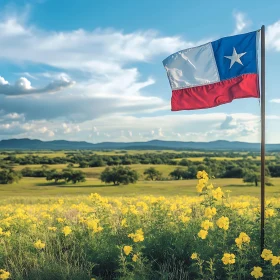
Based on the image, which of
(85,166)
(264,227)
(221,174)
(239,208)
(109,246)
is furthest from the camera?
(85,166)

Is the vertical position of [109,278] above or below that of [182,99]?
below

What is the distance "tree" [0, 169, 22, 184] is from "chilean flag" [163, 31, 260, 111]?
5832 cm

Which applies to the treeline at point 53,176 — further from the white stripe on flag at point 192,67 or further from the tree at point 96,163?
the white stripe on flag at point 192,67

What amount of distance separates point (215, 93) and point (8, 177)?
2351 inches

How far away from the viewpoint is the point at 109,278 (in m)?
8.17

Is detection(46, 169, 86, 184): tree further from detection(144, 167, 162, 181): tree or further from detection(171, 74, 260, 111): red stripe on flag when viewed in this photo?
detection(171, 74, 260, 111): red stripe on flag

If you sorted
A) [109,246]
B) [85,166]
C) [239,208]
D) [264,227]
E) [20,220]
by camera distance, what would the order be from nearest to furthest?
[264,227] < [109,246] < [239,208] < [20,220] < [85,166]

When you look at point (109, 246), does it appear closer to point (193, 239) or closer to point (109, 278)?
point (109, 278)

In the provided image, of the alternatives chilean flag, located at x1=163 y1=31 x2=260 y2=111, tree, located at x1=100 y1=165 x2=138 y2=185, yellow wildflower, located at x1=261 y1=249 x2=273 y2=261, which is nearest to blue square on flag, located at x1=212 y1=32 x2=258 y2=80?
chilean flag, located at x1=163 y1=31 x2=260 y2=111

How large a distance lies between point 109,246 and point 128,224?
3.88 ft

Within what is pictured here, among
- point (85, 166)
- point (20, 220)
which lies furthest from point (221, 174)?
point (20, 220)

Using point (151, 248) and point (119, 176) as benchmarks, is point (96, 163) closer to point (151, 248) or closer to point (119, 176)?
point (119, 176)

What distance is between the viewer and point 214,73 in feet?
29.8

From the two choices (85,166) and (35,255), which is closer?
(35,255)
